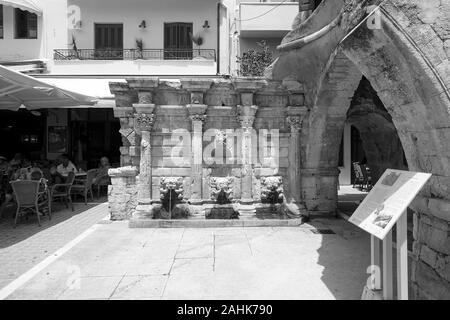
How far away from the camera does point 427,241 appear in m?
2.89

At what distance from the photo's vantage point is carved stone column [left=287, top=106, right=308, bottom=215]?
6.61 meters

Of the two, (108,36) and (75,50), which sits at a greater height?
(108,36)

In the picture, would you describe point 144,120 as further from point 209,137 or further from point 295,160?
point 295,160

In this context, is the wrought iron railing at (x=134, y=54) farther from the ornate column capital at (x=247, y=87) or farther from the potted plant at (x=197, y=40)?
the ornate column capital at (x=247, y=87)

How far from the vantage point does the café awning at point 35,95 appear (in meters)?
6.20

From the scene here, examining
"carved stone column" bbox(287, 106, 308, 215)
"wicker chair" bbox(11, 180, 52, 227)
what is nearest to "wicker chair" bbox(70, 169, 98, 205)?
"wicker chair" bbox(11, 180, 52, 227)

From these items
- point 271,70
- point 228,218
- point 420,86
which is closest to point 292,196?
point 228,218

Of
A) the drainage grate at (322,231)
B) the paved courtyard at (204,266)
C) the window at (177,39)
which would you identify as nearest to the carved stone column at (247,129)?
the paved courtyard at (204,266)

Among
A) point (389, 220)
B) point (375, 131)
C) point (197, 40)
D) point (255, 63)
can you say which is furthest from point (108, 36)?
point (389, 220)

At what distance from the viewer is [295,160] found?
668 centimetres

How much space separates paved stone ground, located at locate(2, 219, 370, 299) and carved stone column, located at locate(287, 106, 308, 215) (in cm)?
91

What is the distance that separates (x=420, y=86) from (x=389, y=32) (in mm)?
536

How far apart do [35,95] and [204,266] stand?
6040 mm

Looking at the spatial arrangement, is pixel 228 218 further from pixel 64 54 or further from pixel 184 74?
pixel 64 54
